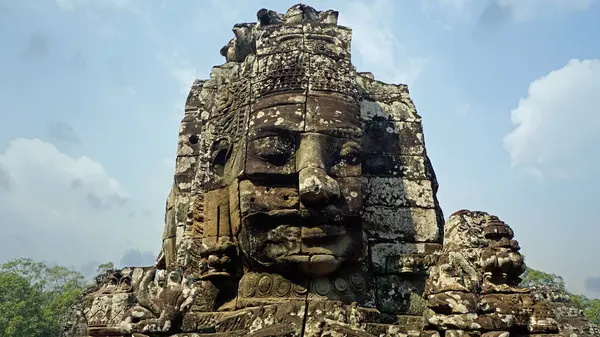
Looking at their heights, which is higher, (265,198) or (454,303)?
(265,198)

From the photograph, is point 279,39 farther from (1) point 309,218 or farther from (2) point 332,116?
(1) point 309,218

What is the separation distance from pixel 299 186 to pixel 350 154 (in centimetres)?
83

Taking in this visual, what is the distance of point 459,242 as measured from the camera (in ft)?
16.8

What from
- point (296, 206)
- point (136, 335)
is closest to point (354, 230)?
point (296, 206)

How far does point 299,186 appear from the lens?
5625mm

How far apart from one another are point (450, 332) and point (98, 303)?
13.8 feet

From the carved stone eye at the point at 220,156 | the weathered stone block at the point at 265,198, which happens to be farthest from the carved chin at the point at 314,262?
the carved stone eye at the point at 220,156

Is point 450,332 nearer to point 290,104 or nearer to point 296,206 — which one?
point 296,206

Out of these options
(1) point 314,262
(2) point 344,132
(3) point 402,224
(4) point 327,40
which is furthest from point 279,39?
(1) point 314,262

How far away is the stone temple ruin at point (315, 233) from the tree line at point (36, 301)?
20815 mm

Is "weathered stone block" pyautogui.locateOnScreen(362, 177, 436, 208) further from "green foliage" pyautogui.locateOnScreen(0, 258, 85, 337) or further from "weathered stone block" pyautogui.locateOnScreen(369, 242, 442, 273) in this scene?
"green foliage" pyautogui.locateOnScreen(0, 258, 85, 337)

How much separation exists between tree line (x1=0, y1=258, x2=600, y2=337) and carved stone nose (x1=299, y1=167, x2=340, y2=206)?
2237 cm

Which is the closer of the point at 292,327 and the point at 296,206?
the point at 292,327

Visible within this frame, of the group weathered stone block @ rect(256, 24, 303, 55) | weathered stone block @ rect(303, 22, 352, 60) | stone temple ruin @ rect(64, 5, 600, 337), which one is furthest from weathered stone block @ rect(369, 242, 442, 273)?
weathered stone block @ rect(256, 24, 303, 55)
